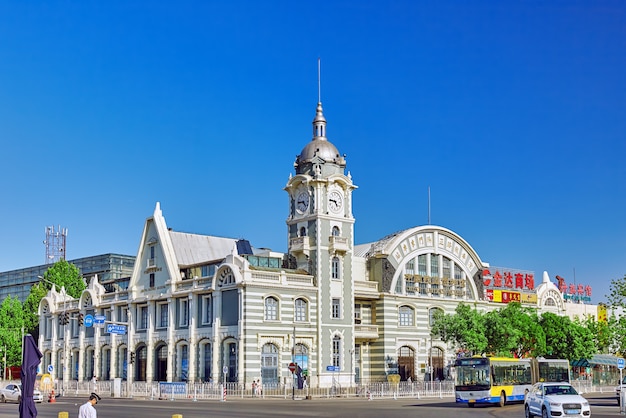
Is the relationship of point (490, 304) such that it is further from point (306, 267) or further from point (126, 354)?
point (126, 354)

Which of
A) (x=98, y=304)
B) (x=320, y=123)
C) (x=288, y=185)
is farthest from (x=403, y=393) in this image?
(x=98, y=304)

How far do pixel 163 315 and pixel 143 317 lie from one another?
3.74 meters

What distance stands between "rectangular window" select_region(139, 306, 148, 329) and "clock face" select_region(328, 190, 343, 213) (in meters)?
20.8

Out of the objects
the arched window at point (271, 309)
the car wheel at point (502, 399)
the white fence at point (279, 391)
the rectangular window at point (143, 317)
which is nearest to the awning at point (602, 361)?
the white fence at point (279, 391)

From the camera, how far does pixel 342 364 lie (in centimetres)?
6981

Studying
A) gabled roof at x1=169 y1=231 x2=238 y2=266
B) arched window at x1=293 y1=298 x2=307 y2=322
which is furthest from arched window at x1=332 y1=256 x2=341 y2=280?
gabled roof at x1=169 y1=231 x2=238 y2=266

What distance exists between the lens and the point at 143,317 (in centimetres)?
7800

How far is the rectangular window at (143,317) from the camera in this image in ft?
253

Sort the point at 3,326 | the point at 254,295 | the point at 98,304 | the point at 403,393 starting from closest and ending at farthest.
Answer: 1. the point at 403,393
2. the point at 254,295
3. the point at 98,304
4. the point at 3,326

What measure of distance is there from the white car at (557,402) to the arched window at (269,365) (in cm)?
3479

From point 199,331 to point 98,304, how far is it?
61.6ft

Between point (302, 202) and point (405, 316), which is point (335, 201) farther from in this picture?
point (405, 316)

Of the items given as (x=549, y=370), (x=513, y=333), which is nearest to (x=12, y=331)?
(x=513, y=333)

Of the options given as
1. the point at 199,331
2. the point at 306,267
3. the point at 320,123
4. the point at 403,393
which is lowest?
the point at 403,393
